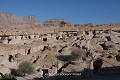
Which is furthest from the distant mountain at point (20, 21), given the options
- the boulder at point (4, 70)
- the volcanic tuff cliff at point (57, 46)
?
the boulder at point (4, 70)

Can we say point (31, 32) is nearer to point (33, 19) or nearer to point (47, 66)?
point (47, 66)

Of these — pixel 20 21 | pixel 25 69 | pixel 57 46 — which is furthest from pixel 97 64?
pixel 20 21

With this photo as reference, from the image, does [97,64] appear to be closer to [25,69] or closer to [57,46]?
[25,69]

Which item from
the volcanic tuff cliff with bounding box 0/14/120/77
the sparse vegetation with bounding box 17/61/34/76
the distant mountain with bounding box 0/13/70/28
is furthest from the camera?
the distant mountain with bounding box 0/13/70/28

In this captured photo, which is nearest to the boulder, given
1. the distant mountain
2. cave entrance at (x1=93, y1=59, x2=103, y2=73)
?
cave entrance at (x1=93, y1=59, x2=103, y2=73)

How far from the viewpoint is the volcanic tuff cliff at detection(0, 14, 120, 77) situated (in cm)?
4244

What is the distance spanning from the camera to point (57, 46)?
167 feet

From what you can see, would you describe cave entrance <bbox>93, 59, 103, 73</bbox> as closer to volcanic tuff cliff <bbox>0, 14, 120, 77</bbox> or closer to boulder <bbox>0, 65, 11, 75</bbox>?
volcanic tuff cliff <bbox>0, 14, 120, 77</bbox>

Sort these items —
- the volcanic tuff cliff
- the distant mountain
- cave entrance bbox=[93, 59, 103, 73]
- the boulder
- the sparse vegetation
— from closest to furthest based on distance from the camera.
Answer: the boulder < the sparse vegetation < cave entrance bbox=[93, 59, 103, 73] < the volcanic tuff cliff < the distant mountain

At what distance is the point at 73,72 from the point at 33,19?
142 m

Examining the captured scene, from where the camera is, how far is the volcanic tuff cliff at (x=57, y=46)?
42.4 meters

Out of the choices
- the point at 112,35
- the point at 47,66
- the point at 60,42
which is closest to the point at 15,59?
the point at 47,66

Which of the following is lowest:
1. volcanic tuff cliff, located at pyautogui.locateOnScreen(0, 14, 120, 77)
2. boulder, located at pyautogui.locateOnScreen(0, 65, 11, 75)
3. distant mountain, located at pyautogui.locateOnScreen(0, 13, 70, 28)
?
boulder, located at pyautogui.locateOnScreen(0, 65, 11, 75)

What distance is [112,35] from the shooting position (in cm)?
5625
